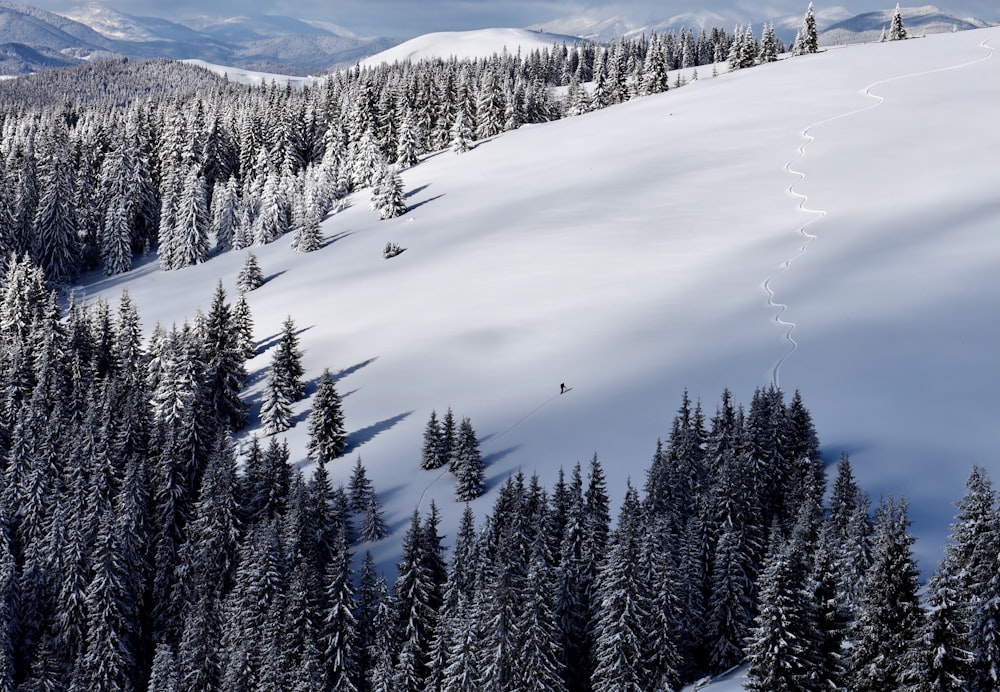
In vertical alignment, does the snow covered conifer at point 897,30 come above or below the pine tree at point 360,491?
above

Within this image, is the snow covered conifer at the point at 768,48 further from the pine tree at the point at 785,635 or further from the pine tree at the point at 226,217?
the pine tree at the point at 785,635

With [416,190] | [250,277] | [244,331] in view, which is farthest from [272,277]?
[416,190]

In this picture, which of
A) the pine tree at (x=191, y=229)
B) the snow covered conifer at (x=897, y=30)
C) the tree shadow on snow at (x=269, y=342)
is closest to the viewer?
the tree shadow on snow at (x=269, y=342)

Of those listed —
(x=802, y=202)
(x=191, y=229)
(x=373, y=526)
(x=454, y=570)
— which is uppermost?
(x=802, y=202)

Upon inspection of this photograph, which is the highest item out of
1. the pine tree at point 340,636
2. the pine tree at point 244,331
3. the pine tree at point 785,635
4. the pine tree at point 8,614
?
the pine tree at point 785,635

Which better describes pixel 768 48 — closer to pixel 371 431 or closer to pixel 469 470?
pixel 371 431

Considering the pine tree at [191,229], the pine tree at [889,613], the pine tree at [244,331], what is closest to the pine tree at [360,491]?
the pine tree at [244,331]

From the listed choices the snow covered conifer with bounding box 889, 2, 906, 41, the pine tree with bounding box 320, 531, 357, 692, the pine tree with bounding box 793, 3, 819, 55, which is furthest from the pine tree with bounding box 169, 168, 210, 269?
the snow covered conifer with bounding box 889, 2, 906, 41
